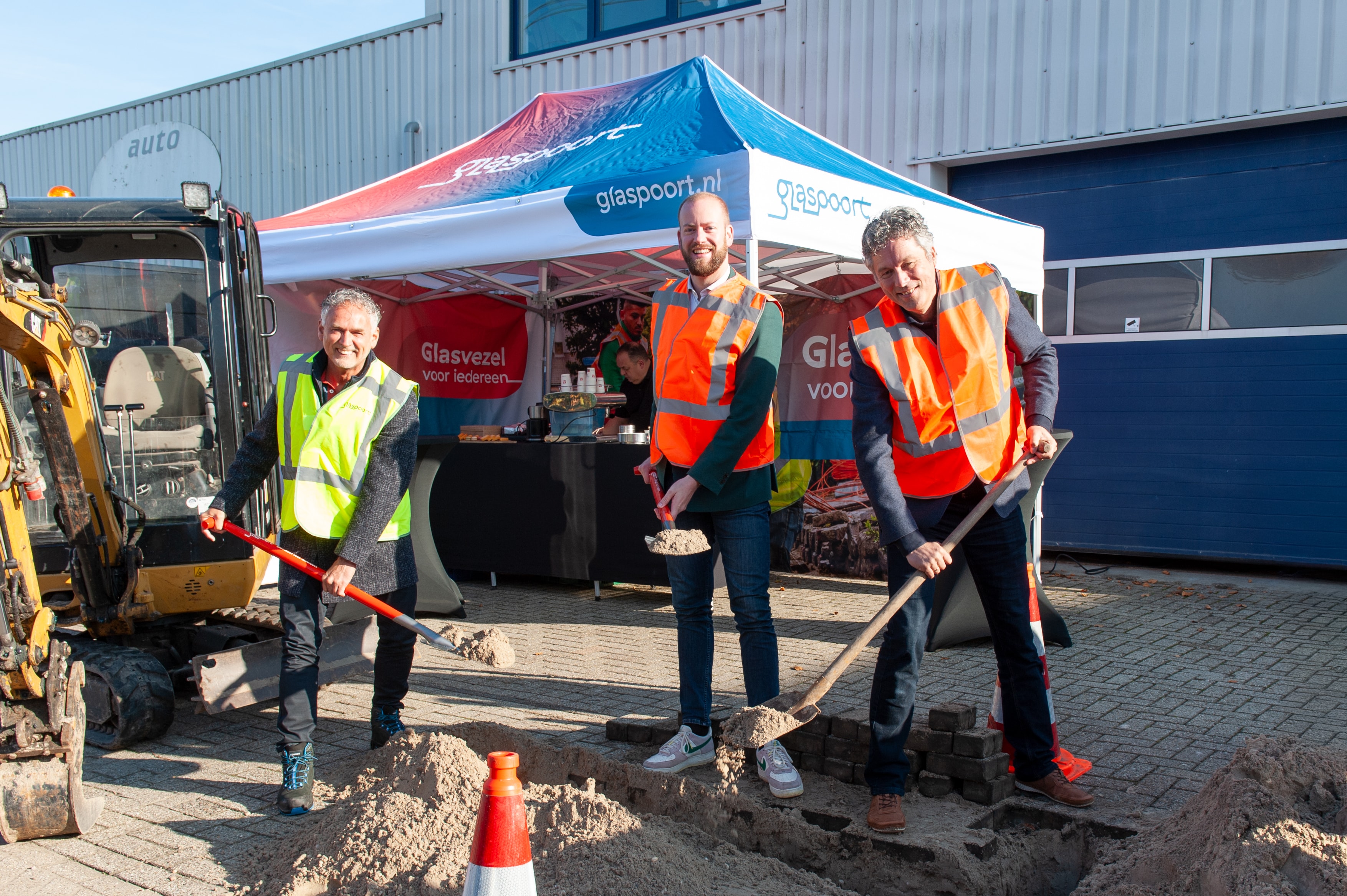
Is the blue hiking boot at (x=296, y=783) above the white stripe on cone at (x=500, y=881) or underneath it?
underneath

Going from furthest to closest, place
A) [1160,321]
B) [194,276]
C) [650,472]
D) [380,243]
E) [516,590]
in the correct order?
[1160,321]
[516,590]
[380,243]
[194,276]
[650,472]

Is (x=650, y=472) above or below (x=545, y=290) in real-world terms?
below

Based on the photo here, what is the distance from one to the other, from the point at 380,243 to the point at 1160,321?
247 inches

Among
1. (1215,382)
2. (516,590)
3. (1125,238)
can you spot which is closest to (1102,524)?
(1215,382)

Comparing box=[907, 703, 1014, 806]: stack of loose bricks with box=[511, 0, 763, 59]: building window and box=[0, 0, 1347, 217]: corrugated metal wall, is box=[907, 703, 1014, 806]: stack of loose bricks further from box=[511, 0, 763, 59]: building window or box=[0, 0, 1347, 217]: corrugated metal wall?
box=[511, 0, 763, 59]: building window

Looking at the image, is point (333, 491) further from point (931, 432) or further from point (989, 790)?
point (989, 790)

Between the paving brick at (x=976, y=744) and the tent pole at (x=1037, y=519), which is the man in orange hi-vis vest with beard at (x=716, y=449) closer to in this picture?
the paving brick at (x=976, y=744)

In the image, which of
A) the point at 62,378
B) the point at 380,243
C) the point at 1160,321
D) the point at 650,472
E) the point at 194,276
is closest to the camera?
the point at 650,472

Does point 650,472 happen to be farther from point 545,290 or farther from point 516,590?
point 545,290

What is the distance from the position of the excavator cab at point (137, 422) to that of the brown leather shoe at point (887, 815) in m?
2.77

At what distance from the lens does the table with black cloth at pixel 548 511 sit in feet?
23.7

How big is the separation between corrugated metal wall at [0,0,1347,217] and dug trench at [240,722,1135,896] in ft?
22.7

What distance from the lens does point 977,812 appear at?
3.23 metres

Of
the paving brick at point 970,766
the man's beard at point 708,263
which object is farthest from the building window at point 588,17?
the paving brick at point 970,766
